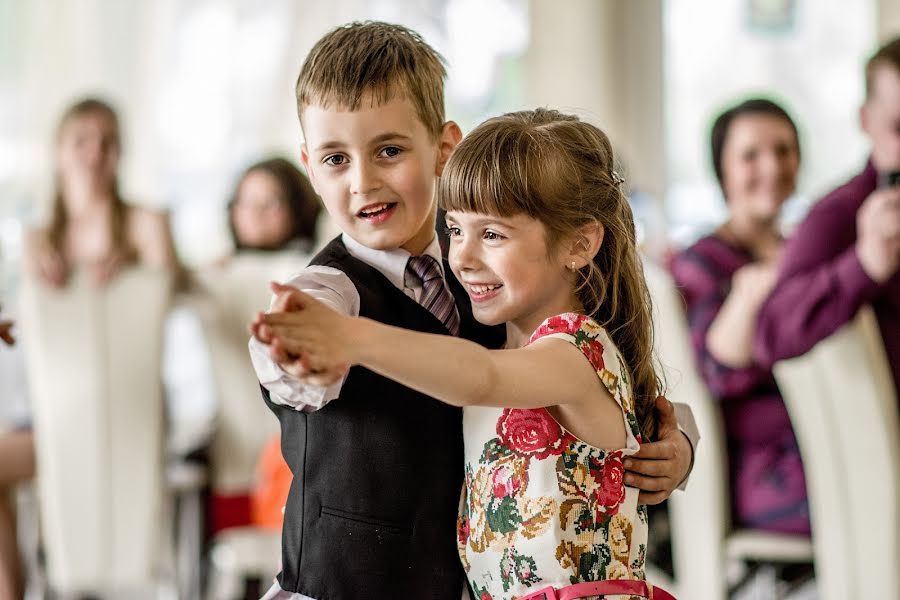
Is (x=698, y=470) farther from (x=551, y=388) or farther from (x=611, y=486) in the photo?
(x=551, y=388)

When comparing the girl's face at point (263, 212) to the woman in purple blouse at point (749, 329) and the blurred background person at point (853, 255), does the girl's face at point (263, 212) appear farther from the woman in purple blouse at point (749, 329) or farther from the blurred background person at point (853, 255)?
the blurred background person at point (853, 255)

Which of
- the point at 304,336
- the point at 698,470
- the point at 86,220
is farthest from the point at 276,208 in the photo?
the point at 304,336

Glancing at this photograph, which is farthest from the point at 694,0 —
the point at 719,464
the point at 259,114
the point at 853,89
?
the point at 719,464

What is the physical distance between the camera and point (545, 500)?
1.28 metres

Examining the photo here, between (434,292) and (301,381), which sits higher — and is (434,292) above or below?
above

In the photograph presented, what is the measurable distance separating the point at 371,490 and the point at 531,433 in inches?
7.0

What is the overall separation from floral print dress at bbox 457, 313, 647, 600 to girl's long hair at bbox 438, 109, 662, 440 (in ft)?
0.28

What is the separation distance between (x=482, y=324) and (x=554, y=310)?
10 centimetres

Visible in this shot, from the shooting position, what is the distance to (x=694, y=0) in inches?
257

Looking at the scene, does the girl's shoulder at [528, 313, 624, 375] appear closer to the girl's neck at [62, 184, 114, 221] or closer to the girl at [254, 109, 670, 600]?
the girl at [254, 109, 670, 600]

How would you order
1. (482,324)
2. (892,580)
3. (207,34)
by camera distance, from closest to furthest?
(482,324)
(892,580)
(207,34)

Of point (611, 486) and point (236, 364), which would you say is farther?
point (236, 364)

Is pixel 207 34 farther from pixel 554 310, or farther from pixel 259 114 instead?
pixel 554 310

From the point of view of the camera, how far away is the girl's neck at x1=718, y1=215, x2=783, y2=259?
3.05 metres
